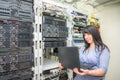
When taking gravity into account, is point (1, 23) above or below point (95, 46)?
above

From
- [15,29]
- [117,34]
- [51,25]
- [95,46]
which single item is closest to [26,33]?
[15,29]

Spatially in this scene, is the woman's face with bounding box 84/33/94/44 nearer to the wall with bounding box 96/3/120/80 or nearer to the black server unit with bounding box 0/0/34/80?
the black server unit with bounding box 0/0/34/80

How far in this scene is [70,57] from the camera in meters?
1.52

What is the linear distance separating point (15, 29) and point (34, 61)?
0.44m

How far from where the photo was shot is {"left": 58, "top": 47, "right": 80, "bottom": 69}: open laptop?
1.48m

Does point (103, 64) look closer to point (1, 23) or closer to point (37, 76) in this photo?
point (37, 76)

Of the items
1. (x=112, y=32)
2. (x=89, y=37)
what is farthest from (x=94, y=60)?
(x=112, y=32)

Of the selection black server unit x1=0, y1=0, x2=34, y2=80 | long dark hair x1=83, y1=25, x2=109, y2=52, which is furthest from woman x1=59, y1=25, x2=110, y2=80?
black server unit x1=0, y1=0, x2=34, y2=80

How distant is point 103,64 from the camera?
4.80 ft

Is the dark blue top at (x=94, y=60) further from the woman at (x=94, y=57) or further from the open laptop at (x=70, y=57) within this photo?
the open laptop at (x=70, y=57)

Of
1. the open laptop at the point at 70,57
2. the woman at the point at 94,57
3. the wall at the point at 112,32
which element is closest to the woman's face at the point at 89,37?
the woman at the point at 94,57

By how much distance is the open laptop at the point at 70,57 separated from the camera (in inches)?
58.2

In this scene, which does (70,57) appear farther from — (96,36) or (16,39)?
(16,39)

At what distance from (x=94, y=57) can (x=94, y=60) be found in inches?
1.3
